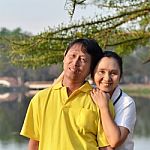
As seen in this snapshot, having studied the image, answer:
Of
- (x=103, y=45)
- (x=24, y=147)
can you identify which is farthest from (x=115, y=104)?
(x=24, y=147)

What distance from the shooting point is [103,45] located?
2.41 metres

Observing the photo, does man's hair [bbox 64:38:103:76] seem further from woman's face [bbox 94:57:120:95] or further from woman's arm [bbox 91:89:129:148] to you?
woman's arm [bbox 91:89:129:148]

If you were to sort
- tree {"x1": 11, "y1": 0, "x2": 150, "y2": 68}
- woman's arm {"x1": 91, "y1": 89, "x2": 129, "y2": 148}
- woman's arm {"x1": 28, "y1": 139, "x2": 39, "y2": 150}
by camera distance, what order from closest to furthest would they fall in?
woman's arm {"x1": 91, "y1": 89, "x2": 129, "y2": 148} → woman's arm {"x1": 28, "y1": 139, "x2": 39, "y2": 150} → tree {"x1": 11, "y1": 0, "x2": 150, "y2": 68}

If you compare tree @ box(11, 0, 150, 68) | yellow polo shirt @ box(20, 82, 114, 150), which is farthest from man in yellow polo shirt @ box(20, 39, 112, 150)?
tree @ box(11, 0, 150, 68)

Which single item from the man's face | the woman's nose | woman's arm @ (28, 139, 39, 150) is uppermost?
the man's face

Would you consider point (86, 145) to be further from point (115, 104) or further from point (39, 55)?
point (39, 55)

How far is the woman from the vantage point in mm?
1340

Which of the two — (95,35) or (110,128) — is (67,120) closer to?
(110,128)

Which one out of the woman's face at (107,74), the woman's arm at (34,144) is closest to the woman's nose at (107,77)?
the woman's face at (107,74)

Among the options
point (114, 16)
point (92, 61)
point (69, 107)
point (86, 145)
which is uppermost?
point (114, 16)

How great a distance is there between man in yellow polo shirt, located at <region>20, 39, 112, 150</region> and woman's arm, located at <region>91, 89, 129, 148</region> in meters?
0.02

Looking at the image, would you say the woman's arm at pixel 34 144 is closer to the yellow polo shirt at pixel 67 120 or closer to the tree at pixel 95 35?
the yellow polo shirt at pixel 67 120

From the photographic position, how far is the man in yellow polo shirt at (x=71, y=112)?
135 cm

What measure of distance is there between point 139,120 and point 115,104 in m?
12.4
